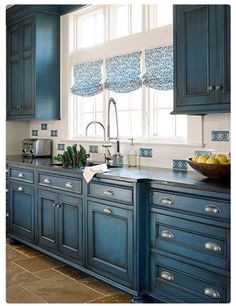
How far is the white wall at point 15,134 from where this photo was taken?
571 cm

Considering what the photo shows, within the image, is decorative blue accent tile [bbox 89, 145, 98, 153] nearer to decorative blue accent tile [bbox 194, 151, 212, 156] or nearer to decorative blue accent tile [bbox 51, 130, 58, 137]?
decorative blue accent tile [bbox 51, 130, 58, 137]

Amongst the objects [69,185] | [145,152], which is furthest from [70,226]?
[145,152]

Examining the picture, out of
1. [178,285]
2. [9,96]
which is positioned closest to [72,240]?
[178,285]

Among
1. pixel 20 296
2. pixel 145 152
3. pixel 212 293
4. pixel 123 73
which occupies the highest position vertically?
pixel 123 73

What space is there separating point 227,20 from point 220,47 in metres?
0.18

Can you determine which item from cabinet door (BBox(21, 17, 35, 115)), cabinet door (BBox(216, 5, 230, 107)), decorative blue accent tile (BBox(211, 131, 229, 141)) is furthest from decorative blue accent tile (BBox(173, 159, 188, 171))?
cabinet door (BBox(21, 17, 35, 115))

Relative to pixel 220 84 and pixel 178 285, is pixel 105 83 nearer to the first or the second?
pixel 220 84

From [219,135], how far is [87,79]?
78.8 inches

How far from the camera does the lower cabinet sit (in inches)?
142

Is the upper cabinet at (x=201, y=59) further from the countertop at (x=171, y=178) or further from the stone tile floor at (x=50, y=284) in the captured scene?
the stone tile floor at (x=50, y=284)

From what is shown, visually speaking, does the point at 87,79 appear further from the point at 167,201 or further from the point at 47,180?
the point at 167,201

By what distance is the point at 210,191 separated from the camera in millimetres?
2469

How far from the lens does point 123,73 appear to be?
4188 mm

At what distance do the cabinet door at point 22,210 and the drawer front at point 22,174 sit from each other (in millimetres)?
69
